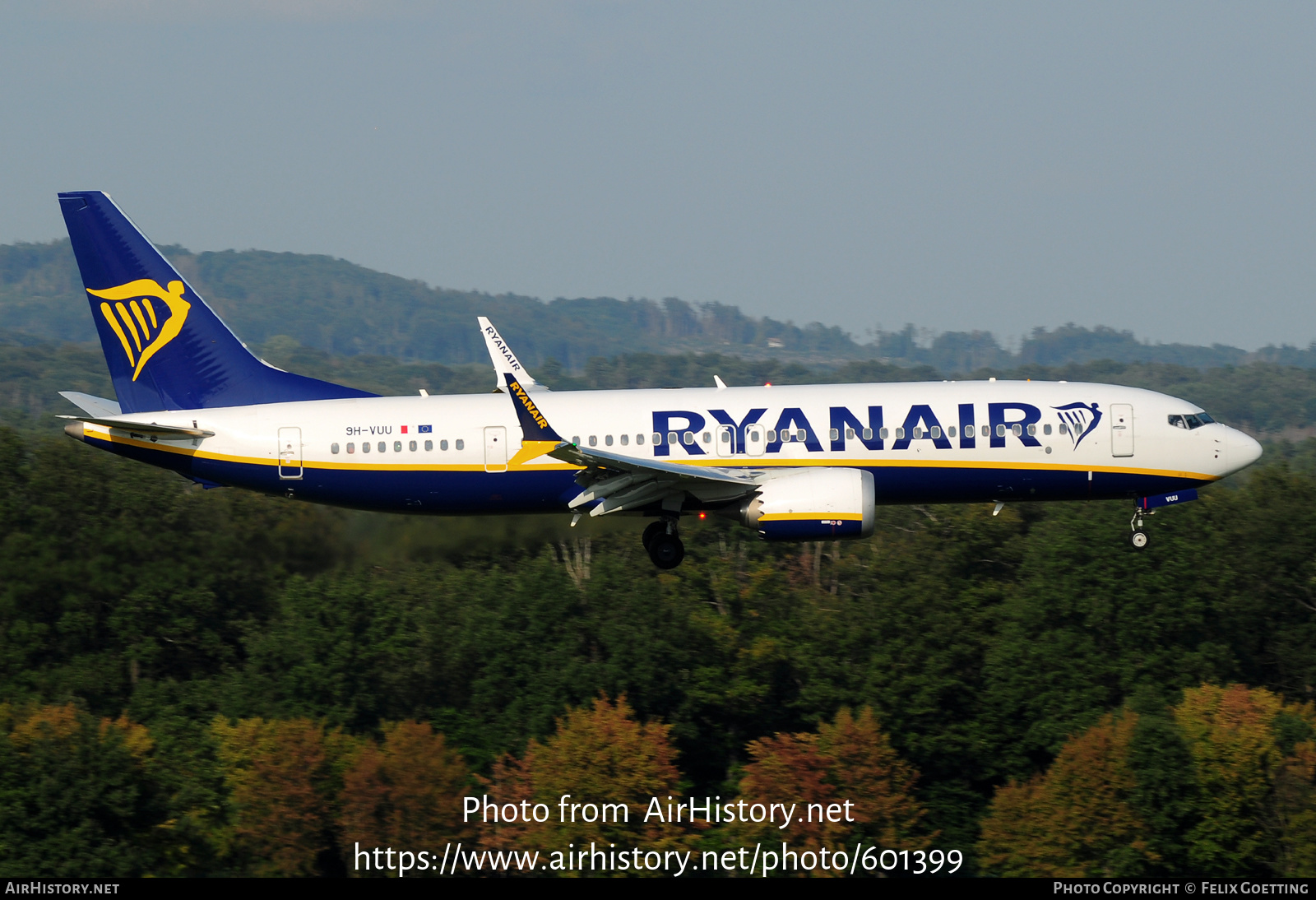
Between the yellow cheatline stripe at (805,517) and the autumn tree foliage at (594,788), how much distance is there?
25134 millimetres

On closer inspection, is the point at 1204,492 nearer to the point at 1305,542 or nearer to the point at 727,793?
the point at 1305,542

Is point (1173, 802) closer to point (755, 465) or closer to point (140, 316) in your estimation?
point (755, 465)

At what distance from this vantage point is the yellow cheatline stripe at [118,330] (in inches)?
1532

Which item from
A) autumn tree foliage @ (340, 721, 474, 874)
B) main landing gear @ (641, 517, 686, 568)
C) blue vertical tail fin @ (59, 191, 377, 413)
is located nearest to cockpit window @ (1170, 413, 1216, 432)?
main landing gear @ (641, 517, 686, 568)

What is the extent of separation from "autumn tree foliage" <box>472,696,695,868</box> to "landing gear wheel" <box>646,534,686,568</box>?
2208cm

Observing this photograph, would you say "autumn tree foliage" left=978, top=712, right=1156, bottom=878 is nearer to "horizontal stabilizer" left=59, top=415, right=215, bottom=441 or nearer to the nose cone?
the nose cone

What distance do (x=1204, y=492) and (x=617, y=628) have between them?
3584 cm

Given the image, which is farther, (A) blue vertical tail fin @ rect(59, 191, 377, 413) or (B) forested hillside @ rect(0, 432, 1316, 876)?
(B) forested hillside @ rect(0, 432, 1316, 876)

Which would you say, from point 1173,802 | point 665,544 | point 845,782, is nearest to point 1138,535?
point 665,544

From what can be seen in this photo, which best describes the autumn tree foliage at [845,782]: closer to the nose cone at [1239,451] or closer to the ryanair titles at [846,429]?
the nose cone at [1239,451]

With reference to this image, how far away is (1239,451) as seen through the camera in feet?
123

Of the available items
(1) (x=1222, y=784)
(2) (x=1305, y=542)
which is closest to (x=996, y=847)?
(1) (x=1222, y=784)

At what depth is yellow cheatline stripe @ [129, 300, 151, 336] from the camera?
3903cm

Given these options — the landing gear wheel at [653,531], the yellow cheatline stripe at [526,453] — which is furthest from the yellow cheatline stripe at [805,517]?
the yellow cheatline stripe at [526,453]
